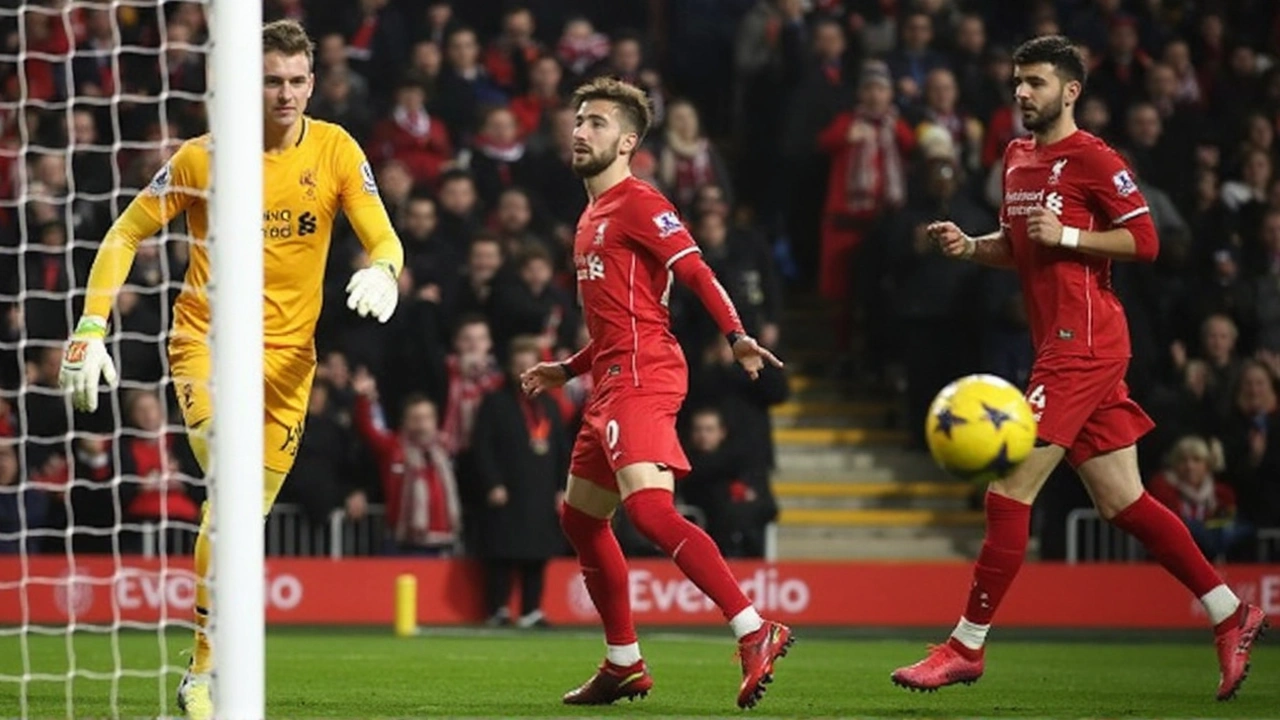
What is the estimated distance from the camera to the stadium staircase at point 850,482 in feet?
58.7

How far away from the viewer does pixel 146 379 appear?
15625 mm

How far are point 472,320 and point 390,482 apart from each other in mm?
1257

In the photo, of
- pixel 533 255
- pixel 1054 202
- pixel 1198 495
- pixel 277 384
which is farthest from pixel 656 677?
pixel 1198 495

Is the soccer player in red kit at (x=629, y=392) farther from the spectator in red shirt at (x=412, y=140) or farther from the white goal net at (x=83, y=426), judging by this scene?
the spectator in red shirt at (x=412, y=140)

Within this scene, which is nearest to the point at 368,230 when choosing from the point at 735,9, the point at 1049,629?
the point at 1049,629

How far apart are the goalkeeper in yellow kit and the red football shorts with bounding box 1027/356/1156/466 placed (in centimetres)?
259

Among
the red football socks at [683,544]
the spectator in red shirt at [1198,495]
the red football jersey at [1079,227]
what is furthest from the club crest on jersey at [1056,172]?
the spectator in red shirt at [1198,495]

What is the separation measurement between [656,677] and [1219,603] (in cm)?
267

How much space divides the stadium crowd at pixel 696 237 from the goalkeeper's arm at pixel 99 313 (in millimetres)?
6168

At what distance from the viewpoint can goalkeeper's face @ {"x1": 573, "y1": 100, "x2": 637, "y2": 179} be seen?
882 centimetres

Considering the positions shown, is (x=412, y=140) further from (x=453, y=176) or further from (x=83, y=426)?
(x=83, y=426)

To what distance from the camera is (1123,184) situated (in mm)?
9086

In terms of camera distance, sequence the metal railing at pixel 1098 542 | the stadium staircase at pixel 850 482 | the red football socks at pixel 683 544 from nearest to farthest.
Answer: the red football socks at pixel 683 544 → the metal railing at pixel 1098 542 → the stadium staircase at pixel 850 482

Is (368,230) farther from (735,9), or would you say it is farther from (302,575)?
(735,9)
